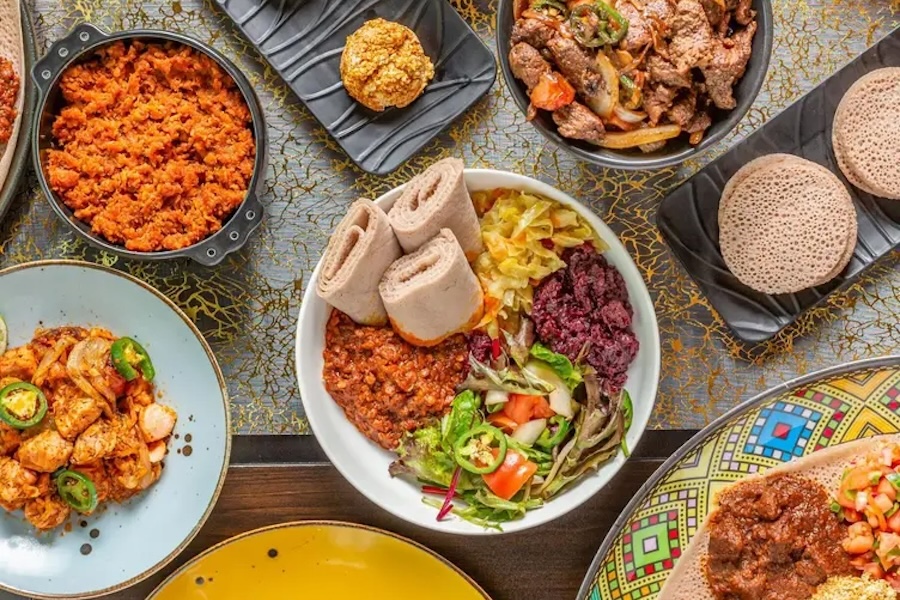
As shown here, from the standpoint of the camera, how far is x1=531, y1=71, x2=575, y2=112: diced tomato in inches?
106

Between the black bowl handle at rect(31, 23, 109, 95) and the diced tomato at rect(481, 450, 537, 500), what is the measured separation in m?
1.86

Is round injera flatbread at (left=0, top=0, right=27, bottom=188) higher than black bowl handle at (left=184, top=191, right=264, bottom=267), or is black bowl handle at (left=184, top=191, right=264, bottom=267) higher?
round injera flatbread at (left=0, top=0, right=27, bottom=188)

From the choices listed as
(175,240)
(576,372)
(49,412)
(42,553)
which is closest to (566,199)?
(576,372)

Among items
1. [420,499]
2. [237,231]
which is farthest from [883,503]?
[237,231]

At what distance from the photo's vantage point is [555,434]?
3.10m

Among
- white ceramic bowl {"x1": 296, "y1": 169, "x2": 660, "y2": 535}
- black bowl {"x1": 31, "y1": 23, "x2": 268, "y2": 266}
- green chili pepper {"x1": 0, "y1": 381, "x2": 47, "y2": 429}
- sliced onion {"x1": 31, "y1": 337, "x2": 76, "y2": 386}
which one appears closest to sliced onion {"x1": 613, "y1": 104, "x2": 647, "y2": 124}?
white ceramic bowl {"x1": 296, "y1": 169, "x2": 660, "y2": 535}

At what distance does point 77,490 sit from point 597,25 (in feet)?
7.38

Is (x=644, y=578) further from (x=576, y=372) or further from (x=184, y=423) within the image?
(x=184, y=423)

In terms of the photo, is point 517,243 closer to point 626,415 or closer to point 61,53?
point 626,415

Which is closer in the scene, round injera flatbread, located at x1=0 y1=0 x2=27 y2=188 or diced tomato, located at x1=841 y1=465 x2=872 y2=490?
diced tomato, located at x1=841 y1=465 x2=872 y2=490

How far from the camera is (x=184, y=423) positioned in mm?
3246

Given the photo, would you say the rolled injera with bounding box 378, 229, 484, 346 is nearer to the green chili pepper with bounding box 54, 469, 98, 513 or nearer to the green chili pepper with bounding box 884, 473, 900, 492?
the green chili pepper with bounding box 54, 469, 98, 513

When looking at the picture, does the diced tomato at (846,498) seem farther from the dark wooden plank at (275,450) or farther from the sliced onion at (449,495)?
the dark wooden plank at (275,450)

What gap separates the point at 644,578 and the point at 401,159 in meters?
1.63
